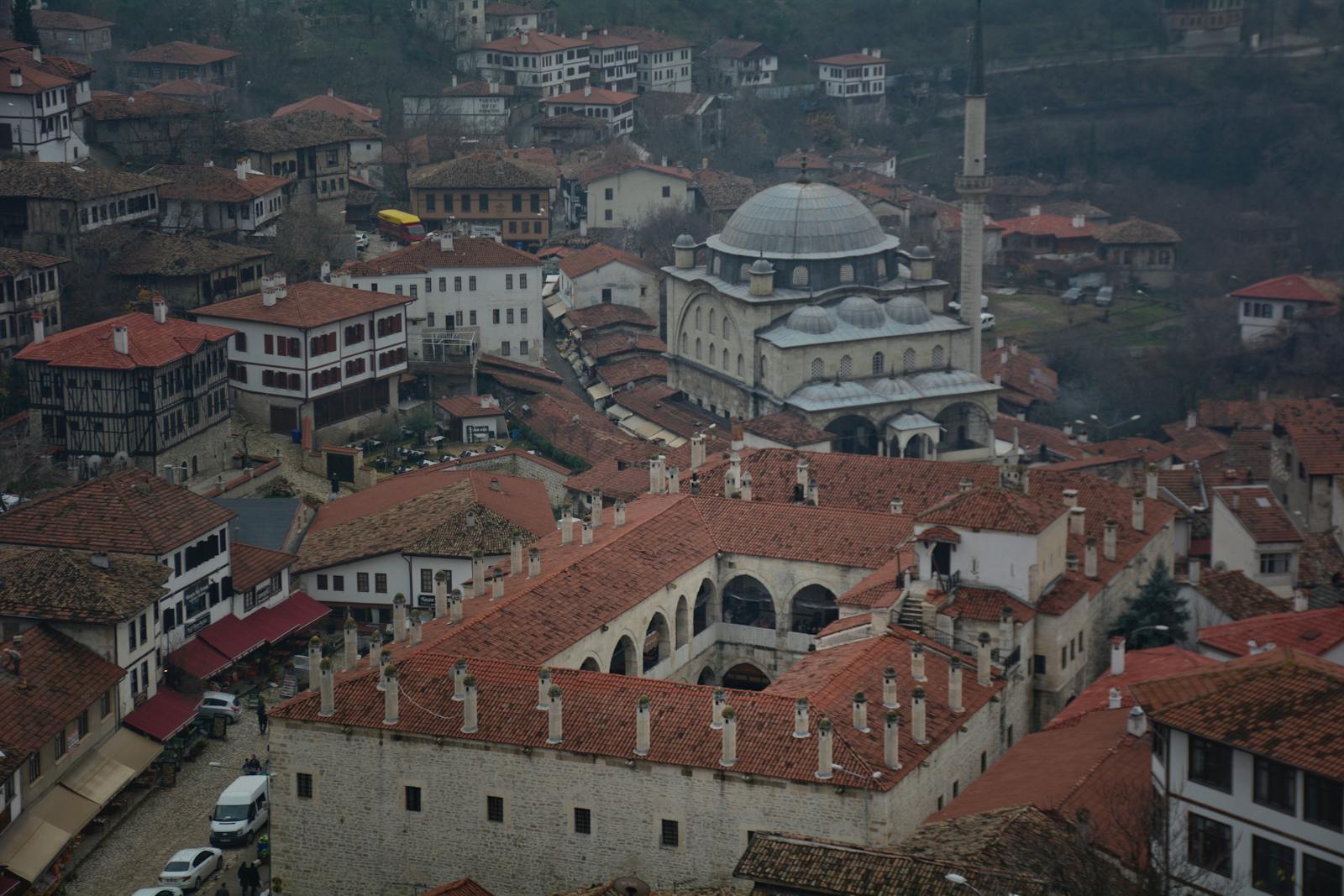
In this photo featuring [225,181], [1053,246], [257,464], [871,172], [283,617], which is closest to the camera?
[283,617]

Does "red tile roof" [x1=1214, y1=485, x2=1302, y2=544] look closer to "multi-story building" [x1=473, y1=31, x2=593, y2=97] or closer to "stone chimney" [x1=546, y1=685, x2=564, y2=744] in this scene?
"stone chimney" [x1=546, y1=685, x2=564, y2=744]

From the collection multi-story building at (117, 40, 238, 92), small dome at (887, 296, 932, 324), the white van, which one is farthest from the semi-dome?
the white van

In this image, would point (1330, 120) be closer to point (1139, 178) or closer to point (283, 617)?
point (1139, 178)

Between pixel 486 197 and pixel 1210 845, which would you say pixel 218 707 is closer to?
pixel 1210 845

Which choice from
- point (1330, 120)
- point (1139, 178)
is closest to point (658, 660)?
point (1139, 178)

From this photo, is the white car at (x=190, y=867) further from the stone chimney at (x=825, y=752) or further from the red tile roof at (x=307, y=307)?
the red tile roof at (x=307, y=307)
